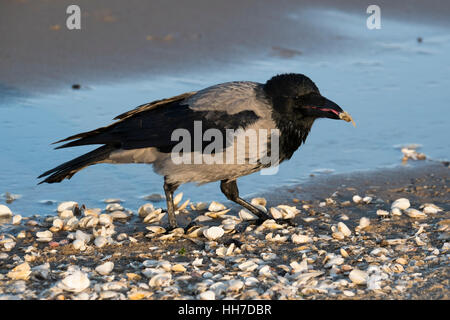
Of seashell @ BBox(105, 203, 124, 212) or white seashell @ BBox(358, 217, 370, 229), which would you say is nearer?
white seashell @ BBox(358, 217, 370, 229)

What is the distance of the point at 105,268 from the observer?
508 centimetres

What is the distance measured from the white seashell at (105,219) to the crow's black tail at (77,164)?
410mm

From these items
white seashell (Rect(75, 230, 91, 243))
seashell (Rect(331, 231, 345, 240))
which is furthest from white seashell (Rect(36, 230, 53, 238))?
seashell (Rect(331, 231, 345, 240))

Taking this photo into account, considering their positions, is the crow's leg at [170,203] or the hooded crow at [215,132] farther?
the crow's leg at [170,203]

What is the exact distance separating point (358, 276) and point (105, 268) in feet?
5.32

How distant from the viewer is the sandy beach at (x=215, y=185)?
5023mm

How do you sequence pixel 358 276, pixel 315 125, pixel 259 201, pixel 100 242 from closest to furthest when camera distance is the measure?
pixel 358 276
pixel 100 242
pixel 259 201
pixel 315 125

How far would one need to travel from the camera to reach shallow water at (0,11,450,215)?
23.0 feet

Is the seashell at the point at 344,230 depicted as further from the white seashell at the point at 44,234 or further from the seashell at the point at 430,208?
the white seashell at the point at 44,234

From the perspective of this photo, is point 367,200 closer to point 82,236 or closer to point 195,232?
point 195,232

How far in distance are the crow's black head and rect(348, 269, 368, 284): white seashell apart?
1.44m

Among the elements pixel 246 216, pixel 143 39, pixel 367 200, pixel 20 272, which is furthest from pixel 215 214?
pixel 143 39

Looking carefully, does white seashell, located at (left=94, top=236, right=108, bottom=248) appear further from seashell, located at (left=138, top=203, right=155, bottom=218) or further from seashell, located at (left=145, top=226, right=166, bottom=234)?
seashell, located at (left=138, top=203, right=155, bottom=218)

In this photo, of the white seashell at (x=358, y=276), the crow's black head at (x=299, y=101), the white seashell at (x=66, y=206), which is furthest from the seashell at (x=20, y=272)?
the crow's black head at (x=299, y=101)
